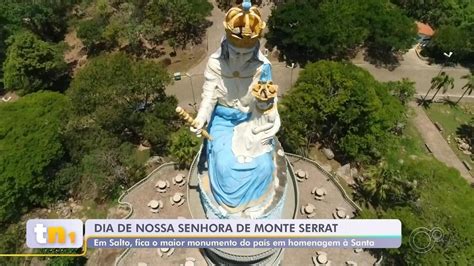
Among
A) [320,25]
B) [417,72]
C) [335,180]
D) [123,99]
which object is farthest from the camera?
[417,72]

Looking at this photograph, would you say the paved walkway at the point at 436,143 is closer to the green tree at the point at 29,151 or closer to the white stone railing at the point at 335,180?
the white stone railing at the point at 335,180

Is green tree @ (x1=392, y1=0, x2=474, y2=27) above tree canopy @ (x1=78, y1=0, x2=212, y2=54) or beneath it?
above

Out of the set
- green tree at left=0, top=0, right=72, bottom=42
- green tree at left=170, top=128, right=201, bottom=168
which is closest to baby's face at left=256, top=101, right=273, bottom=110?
green tree at left=170, top=128, right=201, bottom=168

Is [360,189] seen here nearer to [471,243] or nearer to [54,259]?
[471,243]

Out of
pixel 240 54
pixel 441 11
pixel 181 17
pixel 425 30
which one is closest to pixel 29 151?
pixel 240 54

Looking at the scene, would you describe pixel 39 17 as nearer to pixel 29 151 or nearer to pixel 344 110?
pixel 29 151

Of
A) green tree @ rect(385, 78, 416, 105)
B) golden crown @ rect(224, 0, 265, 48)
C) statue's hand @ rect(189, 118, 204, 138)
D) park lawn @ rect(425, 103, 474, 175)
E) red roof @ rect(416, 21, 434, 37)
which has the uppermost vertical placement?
golden crown @ rect(224, 0, 265, 48)

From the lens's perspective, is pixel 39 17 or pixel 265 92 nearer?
pixel 265 92

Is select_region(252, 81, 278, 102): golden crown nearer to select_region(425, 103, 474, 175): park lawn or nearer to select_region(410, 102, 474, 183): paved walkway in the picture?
select_region(410, 102, 474, 183): paved walkway
